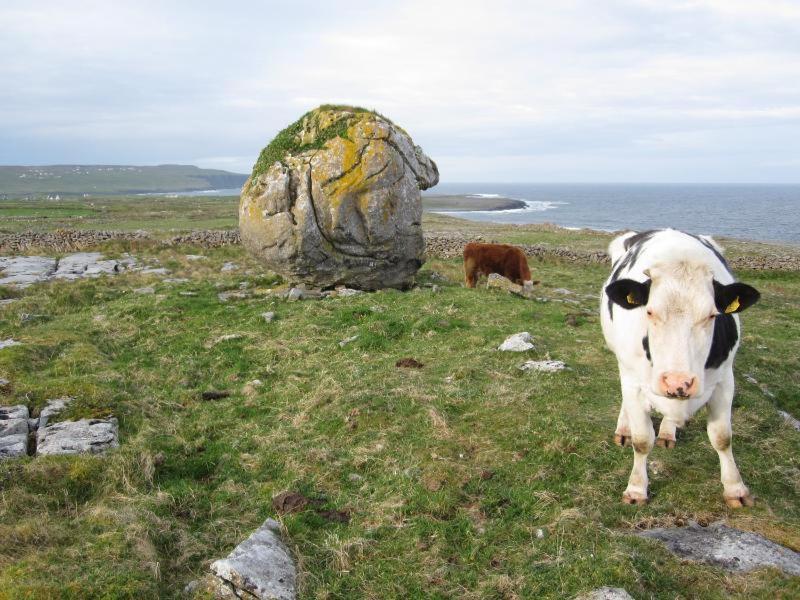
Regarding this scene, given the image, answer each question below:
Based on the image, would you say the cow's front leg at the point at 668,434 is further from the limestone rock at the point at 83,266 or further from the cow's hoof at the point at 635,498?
the limestone rock at the point at 83,266

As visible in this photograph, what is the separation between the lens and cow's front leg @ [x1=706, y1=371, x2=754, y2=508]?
6000 mm

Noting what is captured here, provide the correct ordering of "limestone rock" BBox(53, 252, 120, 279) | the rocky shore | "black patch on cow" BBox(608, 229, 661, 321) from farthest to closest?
the rocky shore → "limestone rock" BBox(53, 252, 120, 279) → "black patch on cow" BBox(608, 229, 661, 321)

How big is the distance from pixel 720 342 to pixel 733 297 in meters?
0.70

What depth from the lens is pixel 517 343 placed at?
11.3 meters

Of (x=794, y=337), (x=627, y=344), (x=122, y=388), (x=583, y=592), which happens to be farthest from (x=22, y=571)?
(x=794, y=337)

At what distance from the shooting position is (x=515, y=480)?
681 centimetres

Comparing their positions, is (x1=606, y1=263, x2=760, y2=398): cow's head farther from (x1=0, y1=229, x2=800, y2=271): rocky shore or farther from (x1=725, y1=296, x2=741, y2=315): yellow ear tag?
(x1=0, y1=229, x2=800, y2=271): rocky shore

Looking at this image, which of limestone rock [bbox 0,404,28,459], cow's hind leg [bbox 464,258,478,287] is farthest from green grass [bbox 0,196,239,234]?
limestone rock [bbox 0,404,28,459]

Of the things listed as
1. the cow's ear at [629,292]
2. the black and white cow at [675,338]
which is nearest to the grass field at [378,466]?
the black and white cow at [675,338]

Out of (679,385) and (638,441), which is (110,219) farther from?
(679,385)

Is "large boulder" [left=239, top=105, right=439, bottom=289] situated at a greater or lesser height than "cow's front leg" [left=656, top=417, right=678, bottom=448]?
greater

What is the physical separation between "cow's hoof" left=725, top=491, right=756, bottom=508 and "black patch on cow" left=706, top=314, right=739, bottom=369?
1.66 metres

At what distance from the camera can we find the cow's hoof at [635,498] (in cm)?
621

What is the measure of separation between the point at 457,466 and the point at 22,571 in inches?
181
